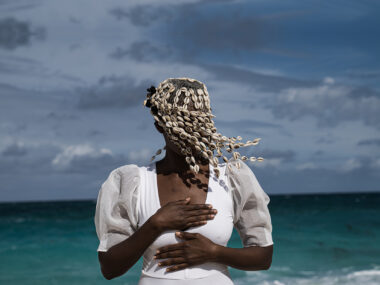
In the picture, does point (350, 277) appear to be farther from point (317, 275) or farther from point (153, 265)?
point (153, 265)

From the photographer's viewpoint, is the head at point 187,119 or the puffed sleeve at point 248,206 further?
the puffed sleeve at point 248,206

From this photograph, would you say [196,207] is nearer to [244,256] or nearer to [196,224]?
[196,224]

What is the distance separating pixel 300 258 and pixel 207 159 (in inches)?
477

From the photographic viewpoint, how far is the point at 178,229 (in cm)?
241

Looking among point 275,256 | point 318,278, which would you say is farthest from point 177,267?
point 275,256

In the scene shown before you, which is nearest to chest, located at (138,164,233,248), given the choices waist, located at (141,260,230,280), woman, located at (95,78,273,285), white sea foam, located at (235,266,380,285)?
woman, located at (95,78,273,285)

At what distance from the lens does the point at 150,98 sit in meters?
2.56

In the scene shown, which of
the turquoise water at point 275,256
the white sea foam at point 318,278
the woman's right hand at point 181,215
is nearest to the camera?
the woman's right hand at point 181,215

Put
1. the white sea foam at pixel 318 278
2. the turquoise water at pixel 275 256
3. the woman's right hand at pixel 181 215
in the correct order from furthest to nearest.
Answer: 1. the turquoise water at pixel 275 256
2. the white sea foam at pixel 318 278
3. the woman's right hand at pixel 181 215

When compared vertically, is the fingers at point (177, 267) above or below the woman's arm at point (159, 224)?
below

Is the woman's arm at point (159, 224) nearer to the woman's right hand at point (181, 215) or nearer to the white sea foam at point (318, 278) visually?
the woman's right hand at point (181, 215)

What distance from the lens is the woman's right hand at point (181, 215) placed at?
2.35 m

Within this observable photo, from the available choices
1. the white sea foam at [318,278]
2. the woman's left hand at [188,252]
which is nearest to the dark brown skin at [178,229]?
the woman's left hand at [188,252]

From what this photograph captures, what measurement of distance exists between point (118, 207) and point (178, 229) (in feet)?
0.98
